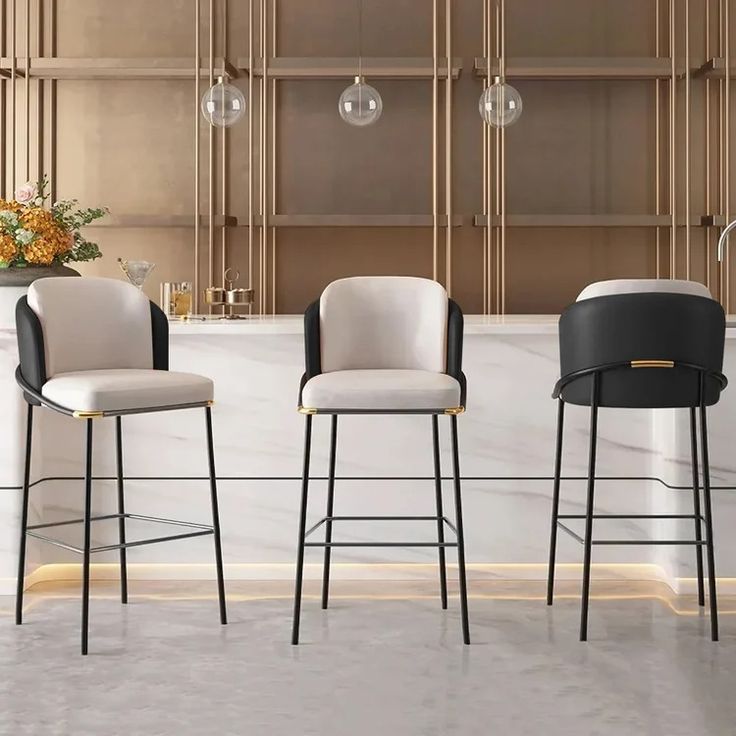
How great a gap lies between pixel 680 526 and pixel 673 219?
2383 mm

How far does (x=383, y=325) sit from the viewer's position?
3117 millimetres

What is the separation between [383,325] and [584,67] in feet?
9.11

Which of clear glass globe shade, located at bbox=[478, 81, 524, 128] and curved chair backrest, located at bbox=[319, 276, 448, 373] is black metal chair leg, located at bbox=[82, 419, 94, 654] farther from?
clear glass globe shade, located at bbox=[478, 81, 524, 128]

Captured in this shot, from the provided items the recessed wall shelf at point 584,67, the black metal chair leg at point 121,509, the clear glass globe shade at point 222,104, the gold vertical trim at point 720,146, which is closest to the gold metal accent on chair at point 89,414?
the black metal chair leg at point 121,509

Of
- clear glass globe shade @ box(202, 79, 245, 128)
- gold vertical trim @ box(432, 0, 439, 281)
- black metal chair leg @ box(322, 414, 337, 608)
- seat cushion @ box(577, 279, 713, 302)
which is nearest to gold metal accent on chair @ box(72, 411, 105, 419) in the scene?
black metal chair leg @ box(322, 414, 337, 608)

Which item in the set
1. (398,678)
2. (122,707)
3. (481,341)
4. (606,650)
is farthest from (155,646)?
(481,341)

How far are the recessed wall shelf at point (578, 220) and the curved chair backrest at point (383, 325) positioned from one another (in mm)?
2289

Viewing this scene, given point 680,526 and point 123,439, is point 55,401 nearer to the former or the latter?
point 123,439

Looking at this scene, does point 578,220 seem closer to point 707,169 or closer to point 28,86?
point 707,169

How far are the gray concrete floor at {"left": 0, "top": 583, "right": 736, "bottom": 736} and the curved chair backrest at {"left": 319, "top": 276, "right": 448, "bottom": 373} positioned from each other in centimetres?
77

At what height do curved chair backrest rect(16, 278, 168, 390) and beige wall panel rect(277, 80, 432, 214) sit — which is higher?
beige wall panel rect(277, 80, 432, 214)

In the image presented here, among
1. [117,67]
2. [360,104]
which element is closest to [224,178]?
[117,67]

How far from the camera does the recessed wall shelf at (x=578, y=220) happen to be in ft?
17.4

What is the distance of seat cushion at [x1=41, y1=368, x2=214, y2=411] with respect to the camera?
8.79 ft
